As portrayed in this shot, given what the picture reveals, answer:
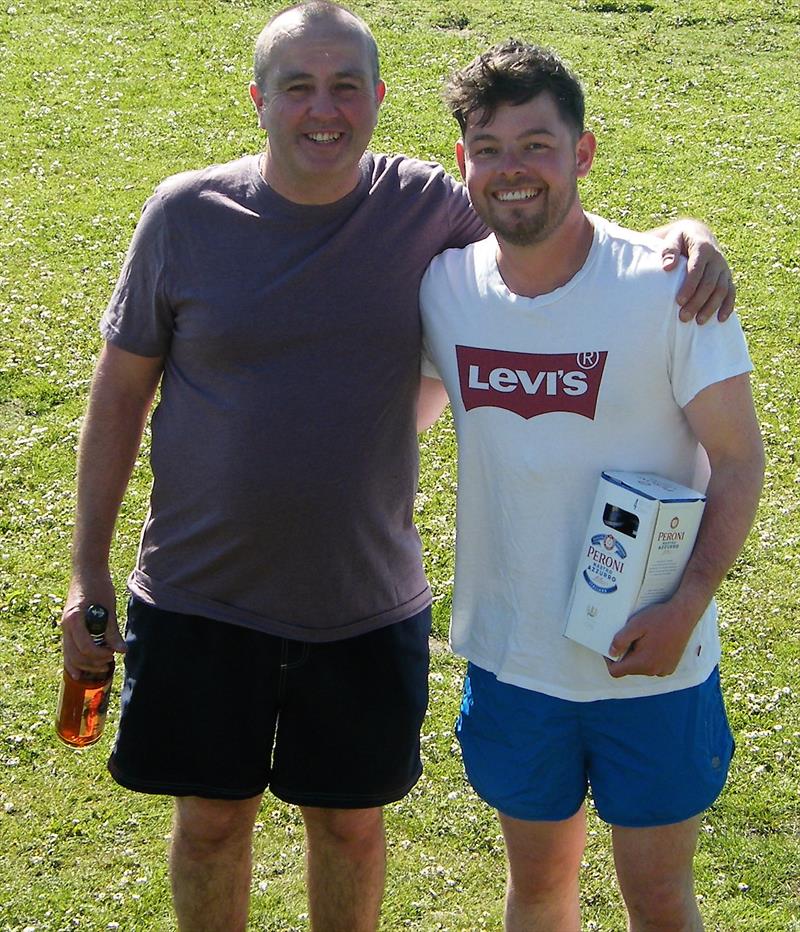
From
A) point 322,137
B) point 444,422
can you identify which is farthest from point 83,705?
point 444,422

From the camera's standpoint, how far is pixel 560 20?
1451 centimetres

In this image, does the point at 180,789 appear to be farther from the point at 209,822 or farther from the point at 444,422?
the point at 444,422

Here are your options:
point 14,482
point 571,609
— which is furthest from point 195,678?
point 14,482

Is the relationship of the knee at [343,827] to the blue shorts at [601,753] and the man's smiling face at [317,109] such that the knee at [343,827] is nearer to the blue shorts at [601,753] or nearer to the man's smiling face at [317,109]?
the blue shorts at [601,753]

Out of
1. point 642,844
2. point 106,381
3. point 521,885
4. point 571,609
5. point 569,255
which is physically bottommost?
point 521,885

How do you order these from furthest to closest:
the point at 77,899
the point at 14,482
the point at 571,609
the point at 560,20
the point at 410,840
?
the point at 560,20 → the point at 14,482 → the point at 410,840 → the point at 77,899 → the point at 571,609

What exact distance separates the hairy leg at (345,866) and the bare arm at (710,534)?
3.36ft

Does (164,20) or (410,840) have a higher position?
(164,20)

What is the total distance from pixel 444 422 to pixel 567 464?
15.1 ft

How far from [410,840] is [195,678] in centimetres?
150

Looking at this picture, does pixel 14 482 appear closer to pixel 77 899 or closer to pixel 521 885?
pixel 77 899

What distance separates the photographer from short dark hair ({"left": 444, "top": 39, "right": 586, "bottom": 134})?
10.6ft

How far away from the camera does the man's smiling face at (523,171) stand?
3.22m

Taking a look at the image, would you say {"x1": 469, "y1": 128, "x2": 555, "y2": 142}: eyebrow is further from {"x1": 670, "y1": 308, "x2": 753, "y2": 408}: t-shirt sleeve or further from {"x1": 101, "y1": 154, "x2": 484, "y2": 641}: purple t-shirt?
{"x1": 670, "y1": 308, "x2": 753, "y2": 408}: t-shirt sleeve
